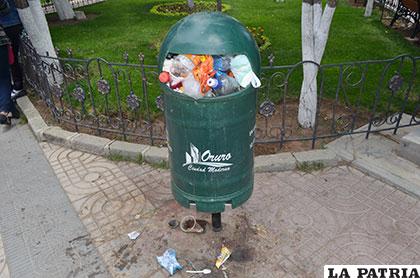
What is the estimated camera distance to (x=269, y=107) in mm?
4504

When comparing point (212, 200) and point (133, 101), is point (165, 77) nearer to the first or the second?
point (212, 200)

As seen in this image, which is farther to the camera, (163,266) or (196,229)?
(196,229)

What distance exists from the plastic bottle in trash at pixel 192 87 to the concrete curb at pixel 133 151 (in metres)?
2.00

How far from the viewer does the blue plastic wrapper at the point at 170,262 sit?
3.29 metres

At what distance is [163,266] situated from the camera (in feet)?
11.0

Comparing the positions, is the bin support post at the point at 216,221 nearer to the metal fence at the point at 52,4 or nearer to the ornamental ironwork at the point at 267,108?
the ornamental ironwork at the point at 267,108

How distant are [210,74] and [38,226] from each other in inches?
100

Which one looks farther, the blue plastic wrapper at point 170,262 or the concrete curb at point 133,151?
the concrete curb at point 133,151

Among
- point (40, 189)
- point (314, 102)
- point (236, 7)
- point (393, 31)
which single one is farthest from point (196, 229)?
point (236, 7)

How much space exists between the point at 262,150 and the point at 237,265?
1.93m

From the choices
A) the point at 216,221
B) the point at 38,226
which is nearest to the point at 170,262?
the point at 216,221

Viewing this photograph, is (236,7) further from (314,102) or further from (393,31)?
(314,102)

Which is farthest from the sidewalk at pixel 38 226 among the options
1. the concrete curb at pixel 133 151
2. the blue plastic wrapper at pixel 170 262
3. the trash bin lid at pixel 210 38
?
the trash bin lid at pixel 210 38

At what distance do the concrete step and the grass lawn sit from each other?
132 inches
